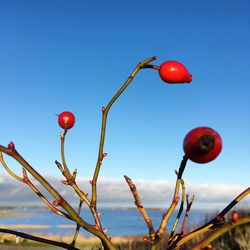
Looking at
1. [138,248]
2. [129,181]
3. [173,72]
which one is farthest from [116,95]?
Result: [138,248]

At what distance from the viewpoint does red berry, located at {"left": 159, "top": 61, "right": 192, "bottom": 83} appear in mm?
1269

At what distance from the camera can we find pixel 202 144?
98 cm

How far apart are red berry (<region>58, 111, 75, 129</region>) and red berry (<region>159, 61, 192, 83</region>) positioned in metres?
0.49

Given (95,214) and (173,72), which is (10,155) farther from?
(173,72)

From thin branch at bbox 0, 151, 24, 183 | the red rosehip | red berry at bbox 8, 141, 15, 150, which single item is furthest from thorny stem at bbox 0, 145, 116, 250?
thin branch at bbox 0, 151, 24, 183

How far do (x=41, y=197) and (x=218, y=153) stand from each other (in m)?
0.64

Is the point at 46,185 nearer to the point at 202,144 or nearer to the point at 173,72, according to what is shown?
the point at 202,144

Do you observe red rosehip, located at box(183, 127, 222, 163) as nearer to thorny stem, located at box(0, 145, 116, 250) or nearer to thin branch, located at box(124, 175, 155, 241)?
thin branch, located at box(124, 175, 155, 241)

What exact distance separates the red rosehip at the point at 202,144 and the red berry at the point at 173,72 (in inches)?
12.3

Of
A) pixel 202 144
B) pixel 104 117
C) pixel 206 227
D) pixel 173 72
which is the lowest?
pixel 206 227

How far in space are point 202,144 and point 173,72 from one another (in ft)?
1.22

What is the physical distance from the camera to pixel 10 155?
958mm

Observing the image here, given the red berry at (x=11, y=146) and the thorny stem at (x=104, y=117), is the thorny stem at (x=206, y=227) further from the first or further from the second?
the red berry at (x=11, y=146)

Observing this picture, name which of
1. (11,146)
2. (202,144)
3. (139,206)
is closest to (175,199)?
(139,206)
